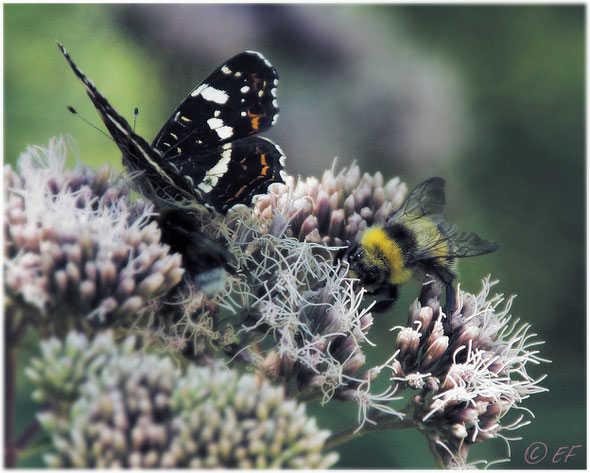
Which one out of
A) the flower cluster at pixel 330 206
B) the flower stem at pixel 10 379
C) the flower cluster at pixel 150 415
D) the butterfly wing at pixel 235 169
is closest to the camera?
the flower cluster at pixel 150 415

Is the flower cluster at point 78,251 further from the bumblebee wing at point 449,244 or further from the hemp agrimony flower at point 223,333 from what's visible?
the bumblebee wing at point 449,244

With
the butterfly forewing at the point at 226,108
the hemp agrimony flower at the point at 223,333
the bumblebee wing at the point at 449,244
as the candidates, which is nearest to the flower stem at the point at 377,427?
the hemp agrimony flower at the point at 223,333

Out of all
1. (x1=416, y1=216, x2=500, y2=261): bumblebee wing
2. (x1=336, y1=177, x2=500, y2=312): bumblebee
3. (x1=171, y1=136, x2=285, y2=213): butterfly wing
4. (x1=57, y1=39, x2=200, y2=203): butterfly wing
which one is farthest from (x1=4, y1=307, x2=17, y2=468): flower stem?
(x1=416, y1=216, x2=500, y2=261): bumblebee wing

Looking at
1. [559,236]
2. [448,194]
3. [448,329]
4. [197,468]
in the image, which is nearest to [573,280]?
[559,236]

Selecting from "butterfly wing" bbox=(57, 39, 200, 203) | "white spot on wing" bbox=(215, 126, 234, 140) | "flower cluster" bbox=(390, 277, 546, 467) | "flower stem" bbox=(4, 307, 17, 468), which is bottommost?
"flower stem" bbox=(4, 307, 17, 468)

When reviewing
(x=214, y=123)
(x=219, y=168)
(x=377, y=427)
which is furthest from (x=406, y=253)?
(x=214, y=123)

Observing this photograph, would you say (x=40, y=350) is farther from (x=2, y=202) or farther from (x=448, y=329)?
(x=448, y=329)

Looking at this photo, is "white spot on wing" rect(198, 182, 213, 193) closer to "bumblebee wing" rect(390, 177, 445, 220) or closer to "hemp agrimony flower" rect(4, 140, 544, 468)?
"hemp agrimony flower" rect(4, 140, 544, 468)
